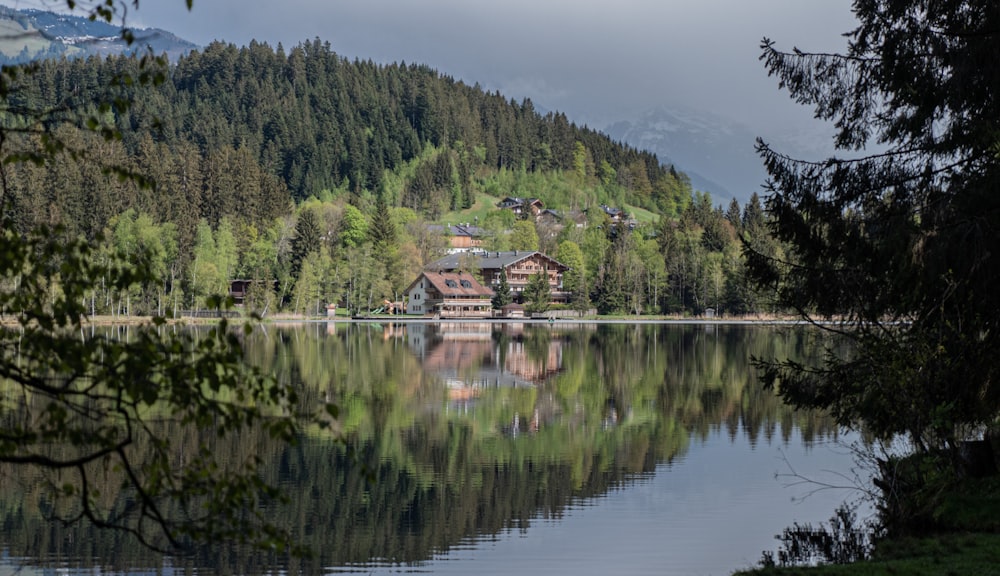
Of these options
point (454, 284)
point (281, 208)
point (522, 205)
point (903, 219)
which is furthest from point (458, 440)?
point (522, 205)

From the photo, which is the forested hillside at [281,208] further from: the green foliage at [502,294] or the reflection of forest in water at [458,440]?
the reflection of forest in water at [458,440]

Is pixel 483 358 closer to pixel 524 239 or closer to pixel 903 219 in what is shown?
pixel 903 219

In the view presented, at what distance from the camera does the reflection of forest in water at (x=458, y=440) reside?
55.8 feet

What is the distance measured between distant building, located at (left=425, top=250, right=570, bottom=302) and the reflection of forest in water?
233 feet

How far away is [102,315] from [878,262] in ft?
285

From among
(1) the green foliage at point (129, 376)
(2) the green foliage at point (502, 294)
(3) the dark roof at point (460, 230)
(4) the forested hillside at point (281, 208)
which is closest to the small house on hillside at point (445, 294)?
(2) the green foliage at point (502, 294)

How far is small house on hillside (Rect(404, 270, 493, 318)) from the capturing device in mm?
122688

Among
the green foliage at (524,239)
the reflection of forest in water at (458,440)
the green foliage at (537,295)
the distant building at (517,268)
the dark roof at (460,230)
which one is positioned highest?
the dark roof at (460,230)

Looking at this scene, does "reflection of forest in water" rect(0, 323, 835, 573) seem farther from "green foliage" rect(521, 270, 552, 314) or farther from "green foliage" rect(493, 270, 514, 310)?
"green foliage" rect(493, 270, 514, 310)

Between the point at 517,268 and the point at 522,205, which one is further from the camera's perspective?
the point at 522,205

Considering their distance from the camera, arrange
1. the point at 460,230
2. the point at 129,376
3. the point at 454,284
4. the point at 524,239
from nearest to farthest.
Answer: the point at 129,376, the point at 454,284, the point at 524,239, the point at 460,230

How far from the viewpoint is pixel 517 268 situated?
135m

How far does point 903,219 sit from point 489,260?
124 metres

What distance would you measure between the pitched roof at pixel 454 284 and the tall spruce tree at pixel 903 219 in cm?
10571
